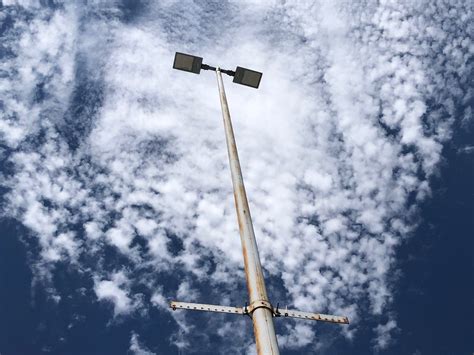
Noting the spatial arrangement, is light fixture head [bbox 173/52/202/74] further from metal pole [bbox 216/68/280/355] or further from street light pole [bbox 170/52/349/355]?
metal pole [bbox 216/68/280/355]

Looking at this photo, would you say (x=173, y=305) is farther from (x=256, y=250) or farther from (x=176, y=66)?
(x=176, y=66)

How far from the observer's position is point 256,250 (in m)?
7.12

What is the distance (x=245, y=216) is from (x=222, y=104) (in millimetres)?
4084

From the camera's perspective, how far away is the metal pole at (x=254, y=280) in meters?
5.76

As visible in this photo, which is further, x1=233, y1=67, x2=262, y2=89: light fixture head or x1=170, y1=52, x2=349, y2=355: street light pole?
x1=233, y1=67, x2=262, y2=89: light fixture head

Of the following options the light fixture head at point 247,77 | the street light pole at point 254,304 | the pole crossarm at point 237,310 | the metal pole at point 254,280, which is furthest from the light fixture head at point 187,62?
the pole crossarm at point 237,310

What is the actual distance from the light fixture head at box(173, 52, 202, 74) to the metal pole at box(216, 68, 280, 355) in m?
5.09

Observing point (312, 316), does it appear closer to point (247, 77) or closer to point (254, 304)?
point (254, 304)

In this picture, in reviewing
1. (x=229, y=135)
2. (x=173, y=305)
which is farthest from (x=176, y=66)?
(x=173, y=305)

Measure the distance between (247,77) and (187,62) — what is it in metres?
1.85

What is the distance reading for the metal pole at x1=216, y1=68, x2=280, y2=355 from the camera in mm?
5758

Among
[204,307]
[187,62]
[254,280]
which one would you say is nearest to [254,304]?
[254,280]

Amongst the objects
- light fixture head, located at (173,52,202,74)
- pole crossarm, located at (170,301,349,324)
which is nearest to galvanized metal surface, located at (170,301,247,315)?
pole crossarm, located at (170,301,349,324)

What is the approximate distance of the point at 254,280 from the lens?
6.59 metres
